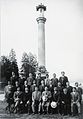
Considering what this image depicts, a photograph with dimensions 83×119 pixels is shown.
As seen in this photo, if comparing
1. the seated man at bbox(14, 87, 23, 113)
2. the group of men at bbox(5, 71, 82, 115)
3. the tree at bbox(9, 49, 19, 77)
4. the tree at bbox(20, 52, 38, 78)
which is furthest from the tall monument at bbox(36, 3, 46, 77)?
the seated man at bbox(14, 87, 23, 113)

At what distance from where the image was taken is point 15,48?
16.5 feet

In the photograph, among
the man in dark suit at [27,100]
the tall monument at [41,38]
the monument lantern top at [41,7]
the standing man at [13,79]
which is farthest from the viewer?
the tall monument at [41,38]

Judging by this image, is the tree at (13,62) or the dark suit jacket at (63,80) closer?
the dark suit jacket at (63,80)

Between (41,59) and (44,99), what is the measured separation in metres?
1.09

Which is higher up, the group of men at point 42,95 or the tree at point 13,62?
the tree at point 13,62

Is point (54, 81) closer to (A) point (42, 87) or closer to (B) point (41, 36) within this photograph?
(A) point (42, 87)

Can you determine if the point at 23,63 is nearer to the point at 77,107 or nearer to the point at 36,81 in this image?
the point at 36,81

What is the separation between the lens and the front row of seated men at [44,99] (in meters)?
4.61

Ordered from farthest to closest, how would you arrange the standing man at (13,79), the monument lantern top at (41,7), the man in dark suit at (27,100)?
the monument lantern top at (41,7)
the standing man at (13,79)
the man in dark suit at (27,100)

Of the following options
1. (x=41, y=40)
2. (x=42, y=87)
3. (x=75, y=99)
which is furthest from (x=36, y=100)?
(x=41, y=40)

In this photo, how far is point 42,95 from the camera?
471 centimetres

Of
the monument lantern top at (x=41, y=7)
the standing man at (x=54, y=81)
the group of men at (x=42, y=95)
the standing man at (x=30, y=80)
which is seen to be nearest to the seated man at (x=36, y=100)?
the group of men at (x=42, y=95)

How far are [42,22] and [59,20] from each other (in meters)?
0.42

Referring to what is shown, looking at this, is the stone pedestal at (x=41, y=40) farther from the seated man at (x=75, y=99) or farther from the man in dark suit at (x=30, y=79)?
the seated man at (x=75, y=99)
